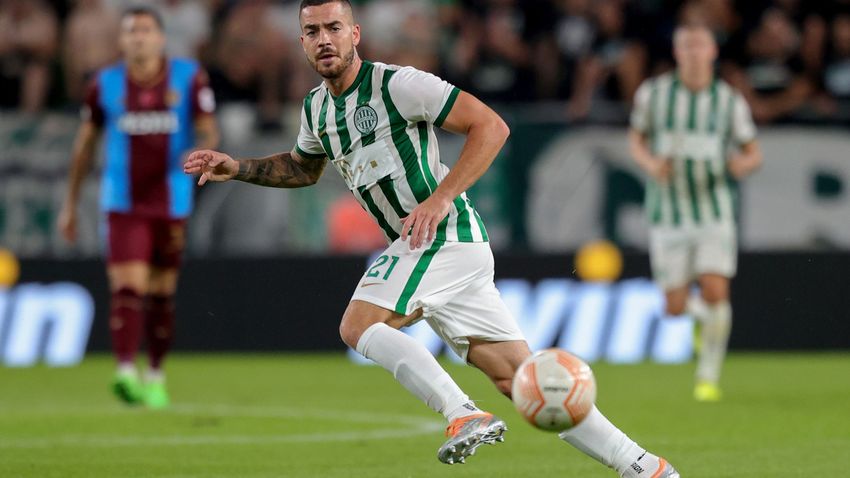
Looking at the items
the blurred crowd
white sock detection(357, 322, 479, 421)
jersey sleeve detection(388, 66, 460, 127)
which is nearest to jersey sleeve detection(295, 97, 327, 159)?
jersey sleeve detection(388, 66, 460, 127)

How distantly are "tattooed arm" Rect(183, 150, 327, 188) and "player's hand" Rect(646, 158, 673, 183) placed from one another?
4821mm

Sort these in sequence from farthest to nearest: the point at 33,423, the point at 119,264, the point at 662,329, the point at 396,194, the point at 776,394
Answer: the point at 662,329, the point at 776,394, the point at 119,264, the point at 33,423, the point at 396,194

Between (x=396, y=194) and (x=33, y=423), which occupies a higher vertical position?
(x=396, y=194)

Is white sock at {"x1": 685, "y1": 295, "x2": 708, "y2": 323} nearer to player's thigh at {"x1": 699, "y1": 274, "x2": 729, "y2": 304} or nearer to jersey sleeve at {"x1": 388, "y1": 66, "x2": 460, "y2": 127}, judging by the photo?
player's thigh at {"x1": 699, "y1": 274, "x2": 729, "y2": 304}

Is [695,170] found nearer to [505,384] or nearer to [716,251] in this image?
[716,251]

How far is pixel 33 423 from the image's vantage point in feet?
29.7

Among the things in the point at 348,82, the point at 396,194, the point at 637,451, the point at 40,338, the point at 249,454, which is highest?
the point at 348,82

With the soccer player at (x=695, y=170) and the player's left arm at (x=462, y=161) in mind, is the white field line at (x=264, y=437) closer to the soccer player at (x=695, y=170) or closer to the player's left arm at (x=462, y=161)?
the player's left arm at (x=462, y=161)

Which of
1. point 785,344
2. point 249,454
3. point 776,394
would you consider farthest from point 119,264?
point 785,344

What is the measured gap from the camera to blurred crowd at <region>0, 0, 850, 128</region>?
580 inches

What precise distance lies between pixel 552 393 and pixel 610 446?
365 mm

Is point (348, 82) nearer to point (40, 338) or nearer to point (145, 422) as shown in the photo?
point (145, 422)

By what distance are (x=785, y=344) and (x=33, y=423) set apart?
25.1 feet

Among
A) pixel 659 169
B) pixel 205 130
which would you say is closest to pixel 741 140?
pixel 659 169
